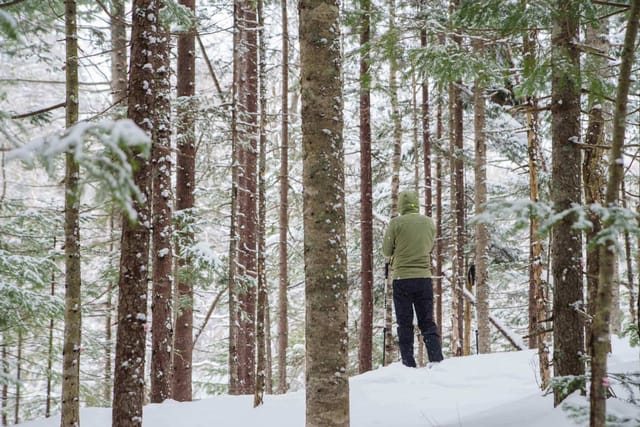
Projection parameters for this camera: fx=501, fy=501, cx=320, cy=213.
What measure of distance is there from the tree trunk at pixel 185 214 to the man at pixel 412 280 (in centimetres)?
383

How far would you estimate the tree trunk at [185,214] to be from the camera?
9.02 metres

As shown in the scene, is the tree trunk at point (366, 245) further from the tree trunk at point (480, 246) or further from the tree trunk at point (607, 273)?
the tree trunk at point (607, 273)

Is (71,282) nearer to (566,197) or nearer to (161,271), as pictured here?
(161,271)

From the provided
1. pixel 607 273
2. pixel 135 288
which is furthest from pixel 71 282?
pixel 607 273

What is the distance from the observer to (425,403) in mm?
5562

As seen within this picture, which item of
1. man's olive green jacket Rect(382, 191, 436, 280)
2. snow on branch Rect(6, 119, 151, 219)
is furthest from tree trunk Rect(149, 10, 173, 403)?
snow on branch Rect(6, 119, 151, 219)

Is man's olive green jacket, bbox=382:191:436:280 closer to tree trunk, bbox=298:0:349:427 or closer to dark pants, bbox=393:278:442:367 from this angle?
dark pants, bbox=393:278:442:367

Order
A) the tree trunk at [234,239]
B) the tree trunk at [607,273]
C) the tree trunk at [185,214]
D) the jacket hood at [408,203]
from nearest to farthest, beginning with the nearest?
1. the tree trunk at [607,273]
2. the jacket hood at [408,203]
3. the tree trunk at [234,239]
4. the tree trunk at [185,214]

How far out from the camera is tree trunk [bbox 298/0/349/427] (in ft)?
13.3

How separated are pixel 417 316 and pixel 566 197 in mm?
3992

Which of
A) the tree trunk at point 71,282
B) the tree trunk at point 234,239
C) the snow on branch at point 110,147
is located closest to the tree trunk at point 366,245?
the tree trunk at point 234,239

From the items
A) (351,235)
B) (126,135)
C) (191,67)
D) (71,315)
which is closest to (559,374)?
(126,135)

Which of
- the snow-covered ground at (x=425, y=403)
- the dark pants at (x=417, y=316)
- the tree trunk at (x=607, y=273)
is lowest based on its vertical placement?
the snow-covered ground at (x=425, y=403)

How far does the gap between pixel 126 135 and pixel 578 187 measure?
340 cm
